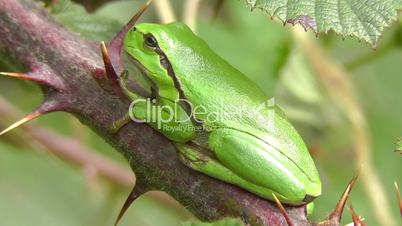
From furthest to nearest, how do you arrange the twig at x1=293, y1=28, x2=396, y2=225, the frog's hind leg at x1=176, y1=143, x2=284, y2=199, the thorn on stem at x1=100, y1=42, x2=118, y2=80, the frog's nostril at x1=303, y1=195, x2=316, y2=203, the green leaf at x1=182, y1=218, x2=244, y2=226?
the twig at x1=293, y1=28, x2=396, y2=225
the frog's nostril at x1=303, y1=195, x2=316, y2=203
the frog's hind leg at x1=176, y1=143, x2=284, y2=199
the thorn on stem at x1=100, y1=42, x2=118, y2=80
the green leaf at x1=182, y1=218, x2=244, y2=226

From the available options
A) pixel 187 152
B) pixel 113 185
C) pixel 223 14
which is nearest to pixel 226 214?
pixel 187 152

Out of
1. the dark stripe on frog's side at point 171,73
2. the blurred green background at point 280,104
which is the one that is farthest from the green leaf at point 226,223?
the blurred green background at point 280,104

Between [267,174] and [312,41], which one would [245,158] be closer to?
[267,174]

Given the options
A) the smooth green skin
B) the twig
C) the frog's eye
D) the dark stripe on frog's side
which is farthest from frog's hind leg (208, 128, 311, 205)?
the twig

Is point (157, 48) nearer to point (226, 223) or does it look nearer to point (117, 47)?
point (117, 47)

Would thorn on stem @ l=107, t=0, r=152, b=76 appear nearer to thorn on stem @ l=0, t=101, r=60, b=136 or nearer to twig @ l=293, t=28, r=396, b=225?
thorn on stem @ l=0, t=101, r=60, b=136

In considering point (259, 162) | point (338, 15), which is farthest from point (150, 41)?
point (338, 15)
